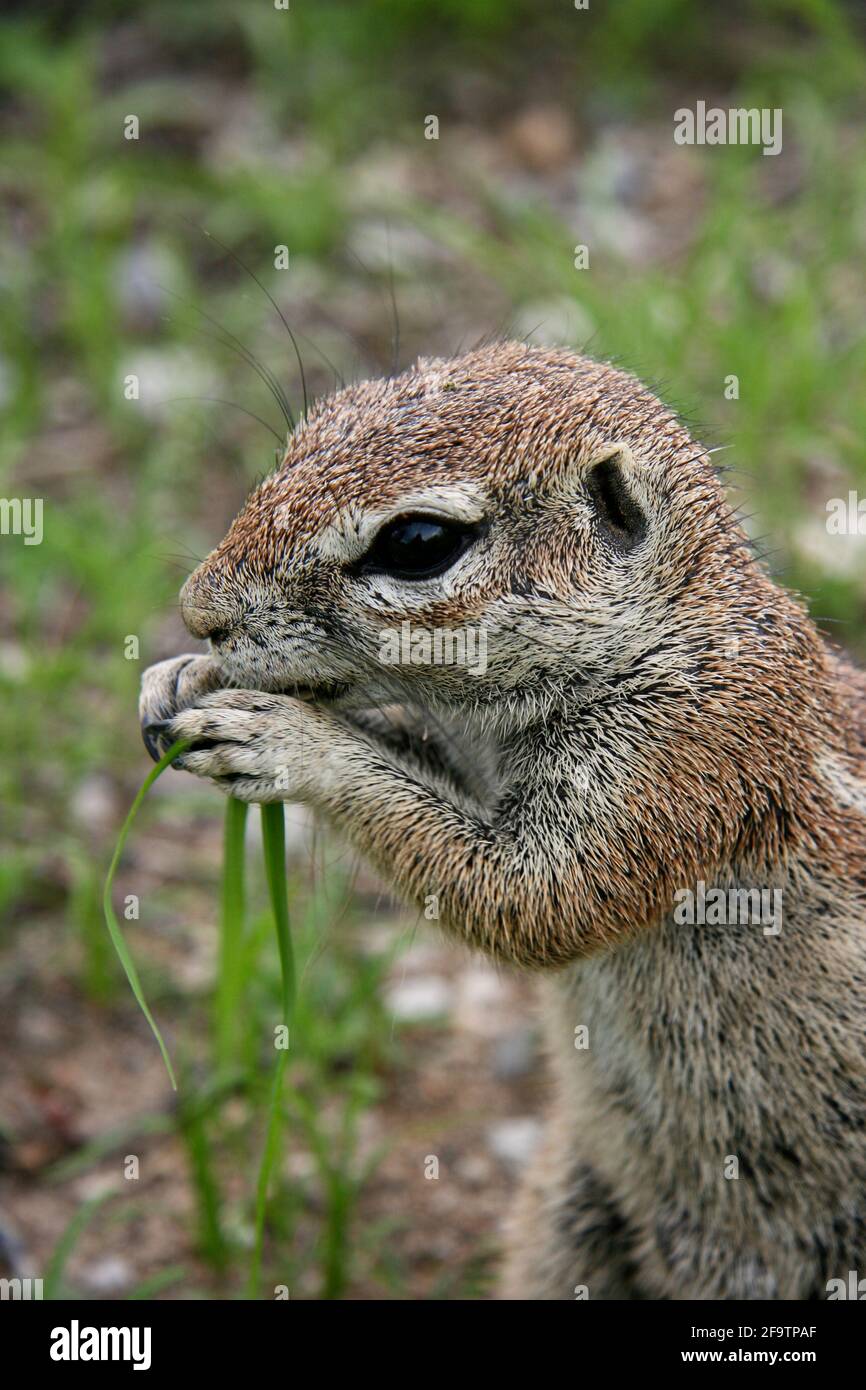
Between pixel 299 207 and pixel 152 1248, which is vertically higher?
pixel 299 207

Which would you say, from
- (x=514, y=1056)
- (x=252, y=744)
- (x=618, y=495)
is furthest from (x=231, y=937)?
(x=514, y=1056)

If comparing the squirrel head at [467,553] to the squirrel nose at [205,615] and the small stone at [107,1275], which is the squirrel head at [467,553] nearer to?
the squirrel nose at [205,615]

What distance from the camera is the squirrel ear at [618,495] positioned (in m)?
2.81

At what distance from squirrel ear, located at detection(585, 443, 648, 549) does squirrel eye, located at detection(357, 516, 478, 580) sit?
28 centimetres

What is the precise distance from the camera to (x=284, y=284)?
6.49 meters

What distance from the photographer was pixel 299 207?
21.3 ft

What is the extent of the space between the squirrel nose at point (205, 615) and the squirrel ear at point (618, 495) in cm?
70

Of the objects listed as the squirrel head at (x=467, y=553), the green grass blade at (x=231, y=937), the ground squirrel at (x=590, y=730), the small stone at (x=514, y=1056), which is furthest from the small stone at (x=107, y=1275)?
the squirrel head at (x=467, y=553)

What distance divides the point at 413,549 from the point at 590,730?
47 centimetres

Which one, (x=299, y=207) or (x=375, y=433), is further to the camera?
(x=299, y=207)

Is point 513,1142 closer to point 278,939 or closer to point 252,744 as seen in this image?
point 278,939

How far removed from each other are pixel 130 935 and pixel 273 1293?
47.6 inches
